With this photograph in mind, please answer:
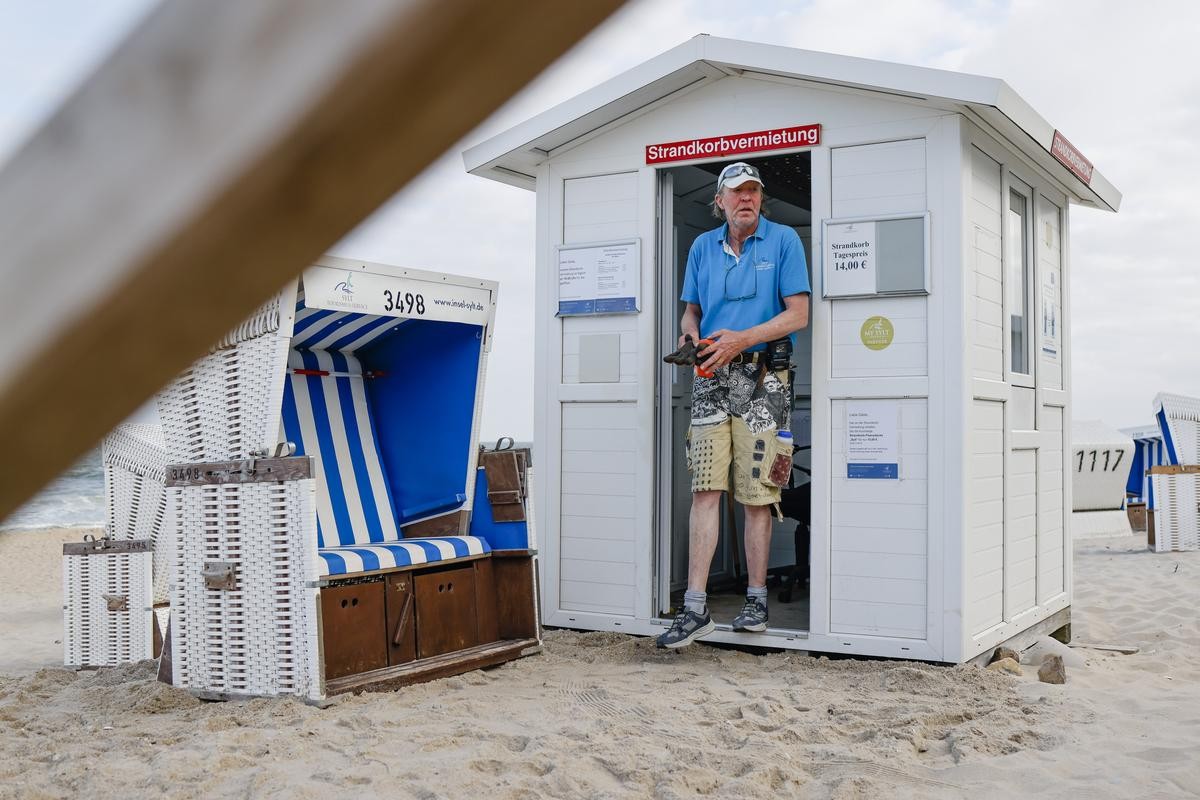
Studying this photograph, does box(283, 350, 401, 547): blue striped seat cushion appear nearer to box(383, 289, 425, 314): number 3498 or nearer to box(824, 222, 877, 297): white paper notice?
box(383, 289, 425, 314): number 3498

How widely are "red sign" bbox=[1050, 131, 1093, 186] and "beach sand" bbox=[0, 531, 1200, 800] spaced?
270cm

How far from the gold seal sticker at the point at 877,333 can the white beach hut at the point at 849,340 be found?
0.01m

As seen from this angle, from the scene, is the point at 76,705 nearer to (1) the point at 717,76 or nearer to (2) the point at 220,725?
(2) the point at 220,725

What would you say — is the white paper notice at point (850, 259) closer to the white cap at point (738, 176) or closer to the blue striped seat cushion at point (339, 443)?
the white cap at point (738, 176)

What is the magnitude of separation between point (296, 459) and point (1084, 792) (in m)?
2.97

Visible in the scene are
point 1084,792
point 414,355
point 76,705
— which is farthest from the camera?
point 414,355

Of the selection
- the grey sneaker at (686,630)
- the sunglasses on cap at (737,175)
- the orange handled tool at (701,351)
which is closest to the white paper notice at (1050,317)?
the sunglasses on cap at (737,175)

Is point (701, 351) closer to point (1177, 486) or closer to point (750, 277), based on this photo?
point (750, 277)

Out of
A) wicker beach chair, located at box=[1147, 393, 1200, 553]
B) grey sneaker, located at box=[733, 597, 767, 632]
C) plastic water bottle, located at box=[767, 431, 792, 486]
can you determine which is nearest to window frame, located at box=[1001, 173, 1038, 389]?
plastic water bottle, located at box=[767, 431, 792, 486]

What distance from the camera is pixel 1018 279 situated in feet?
20.3

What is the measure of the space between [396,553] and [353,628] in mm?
375

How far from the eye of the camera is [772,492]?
5.25 m

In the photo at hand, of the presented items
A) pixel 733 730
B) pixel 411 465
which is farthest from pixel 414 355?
pixel 733 730

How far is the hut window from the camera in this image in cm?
589
